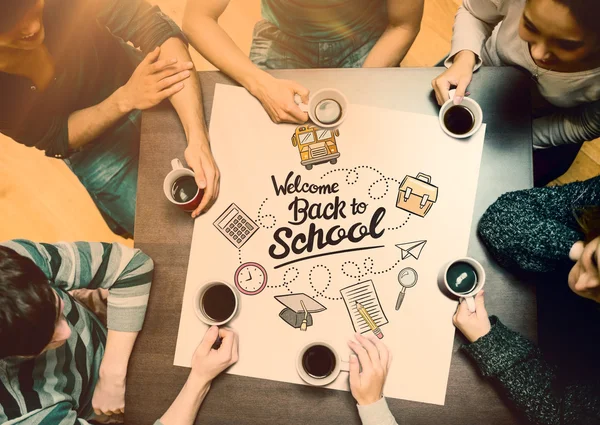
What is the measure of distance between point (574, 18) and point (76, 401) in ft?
4.95

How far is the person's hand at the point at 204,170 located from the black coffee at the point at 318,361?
17.2 inches

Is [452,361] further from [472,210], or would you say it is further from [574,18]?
[574,18]

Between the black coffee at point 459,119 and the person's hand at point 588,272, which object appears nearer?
the person's hand at point 588,272

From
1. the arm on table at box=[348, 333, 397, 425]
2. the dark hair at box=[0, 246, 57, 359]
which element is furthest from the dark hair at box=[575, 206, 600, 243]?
the dark hair at box=[0, 246, 57, 359]

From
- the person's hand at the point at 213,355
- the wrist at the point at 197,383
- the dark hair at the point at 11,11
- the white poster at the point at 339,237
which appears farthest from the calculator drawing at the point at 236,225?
the dark hair at the point at 11,11

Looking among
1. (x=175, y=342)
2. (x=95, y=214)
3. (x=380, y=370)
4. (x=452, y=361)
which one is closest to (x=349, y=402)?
(x=380, y=370)

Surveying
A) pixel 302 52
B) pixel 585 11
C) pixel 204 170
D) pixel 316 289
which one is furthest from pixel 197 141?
pixel 585 11

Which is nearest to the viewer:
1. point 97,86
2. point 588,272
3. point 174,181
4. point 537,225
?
point 588,272

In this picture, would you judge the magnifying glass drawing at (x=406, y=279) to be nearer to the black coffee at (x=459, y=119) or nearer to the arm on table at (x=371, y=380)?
the arm on table at (x=371, y=380)

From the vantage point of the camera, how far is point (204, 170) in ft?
3.06

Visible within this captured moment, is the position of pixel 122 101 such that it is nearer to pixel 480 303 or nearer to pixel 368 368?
pixel 368 368

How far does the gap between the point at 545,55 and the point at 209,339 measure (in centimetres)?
103

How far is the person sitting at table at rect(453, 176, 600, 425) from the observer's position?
2.57ft

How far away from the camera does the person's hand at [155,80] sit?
3.27 feet
